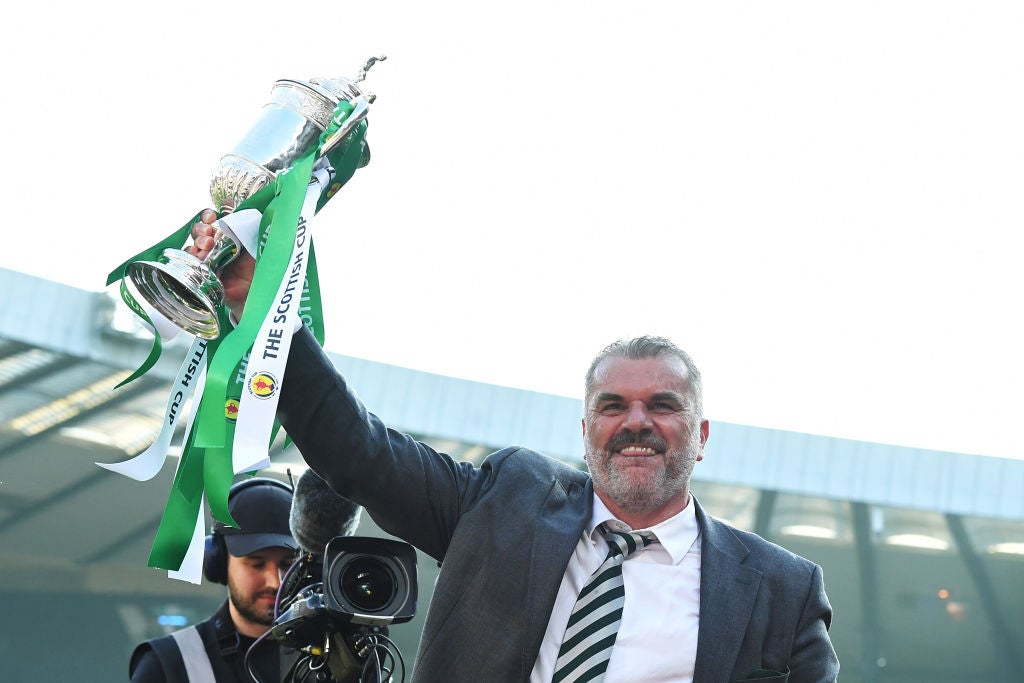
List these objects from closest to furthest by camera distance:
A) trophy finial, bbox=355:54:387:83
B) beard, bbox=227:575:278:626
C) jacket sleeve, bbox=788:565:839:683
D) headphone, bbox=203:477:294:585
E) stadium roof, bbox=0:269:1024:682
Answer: jacket sleeve, bbox=788:565:839:683, trophy finial, bbox=355:54:387:83, beard, bbox=227:575:278:626, headphone, bbox=203:477:294:585, stadium roof, bbox=0:269:1024:682

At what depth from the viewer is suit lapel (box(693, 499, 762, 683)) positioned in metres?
1.82

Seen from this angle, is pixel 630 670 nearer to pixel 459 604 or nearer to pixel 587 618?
pixel 587 618

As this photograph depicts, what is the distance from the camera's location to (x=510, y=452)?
2.11 metres

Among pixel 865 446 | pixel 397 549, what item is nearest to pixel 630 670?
pixel 397 549

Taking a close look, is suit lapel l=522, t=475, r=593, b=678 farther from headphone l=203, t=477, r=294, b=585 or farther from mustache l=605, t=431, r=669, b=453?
headphone l=203, t=477, r=294, b=585

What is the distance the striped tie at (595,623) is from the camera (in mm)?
1808

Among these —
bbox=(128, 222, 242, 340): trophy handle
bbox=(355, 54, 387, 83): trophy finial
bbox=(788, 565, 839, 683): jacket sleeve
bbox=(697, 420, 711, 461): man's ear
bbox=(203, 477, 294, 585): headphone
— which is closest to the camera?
bbox=(128, 222, 242, 340): trophy handle

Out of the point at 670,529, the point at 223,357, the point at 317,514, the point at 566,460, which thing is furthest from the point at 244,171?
the point at 566,460

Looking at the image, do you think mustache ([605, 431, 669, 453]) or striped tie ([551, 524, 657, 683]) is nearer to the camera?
striped tie ([551, 524, 657, 683])

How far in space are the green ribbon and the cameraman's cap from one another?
798mm

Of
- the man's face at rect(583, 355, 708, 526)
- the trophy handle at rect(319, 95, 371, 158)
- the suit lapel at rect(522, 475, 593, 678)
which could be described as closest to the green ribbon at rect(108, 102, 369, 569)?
the trophy handle at rect(319, 95, 371, 158)

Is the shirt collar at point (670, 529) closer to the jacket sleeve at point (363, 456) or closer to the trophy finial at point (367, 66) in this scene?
the jacket sleeve at point (363, 456)

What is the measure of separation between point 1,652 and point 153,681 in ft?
19.4

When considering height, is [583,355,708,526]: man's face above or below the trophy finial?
below
